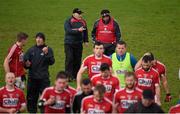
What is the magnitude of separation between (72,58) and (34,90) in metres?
4.08

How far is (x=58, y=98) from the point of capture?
11.5 m

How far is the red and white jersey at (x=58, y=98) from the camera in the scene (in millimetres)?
11539

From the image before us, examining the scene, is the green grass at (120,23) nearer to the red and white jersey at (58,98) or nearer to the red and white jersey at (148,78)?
the red and white jersey at (148,78)

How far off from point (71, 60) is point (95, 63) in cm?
406

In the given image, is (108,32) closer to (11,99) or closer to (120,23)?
(11,99)

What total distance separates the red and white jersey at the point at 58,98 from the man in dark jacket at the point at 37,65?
243 centimetres

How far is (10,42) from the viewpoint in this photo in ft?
76.9

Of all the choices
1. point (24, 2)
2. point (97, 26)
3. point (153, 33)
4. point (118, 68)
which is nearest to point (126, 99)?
point (118, 68)

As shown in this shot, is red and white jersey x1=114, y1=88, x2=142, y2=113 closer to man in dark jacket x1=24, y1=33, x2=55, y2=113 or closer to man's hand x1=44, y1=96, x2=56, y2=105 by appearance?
man's hand x1=44, y1=96, x2=56, y2=105

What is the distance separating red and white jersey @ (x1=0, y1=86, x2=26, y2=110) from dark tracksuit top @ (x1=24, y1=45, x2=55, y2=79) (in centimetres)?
186

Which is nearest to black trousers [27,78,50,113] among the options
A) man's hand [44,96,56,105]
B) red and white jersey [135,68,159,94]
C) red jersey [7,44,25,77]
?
red jersey [7,44,25,77]

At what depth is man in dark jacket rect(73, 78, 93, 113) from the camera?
A: 1112 centimetres

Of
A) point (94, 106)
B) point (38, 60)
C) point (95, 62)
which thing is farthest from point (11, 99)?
point (95, 62)

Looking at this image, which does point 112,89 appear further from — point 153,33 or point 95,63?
point 153,33
